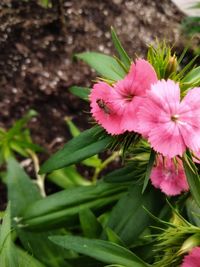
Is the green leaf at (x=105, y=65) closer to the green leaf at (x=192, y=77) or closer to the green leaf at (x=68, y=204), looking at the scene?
the green leaf at (x=192, y=77)

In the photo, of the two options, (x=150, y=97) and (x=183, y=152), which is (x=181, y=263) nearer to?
(x=183, y=152)

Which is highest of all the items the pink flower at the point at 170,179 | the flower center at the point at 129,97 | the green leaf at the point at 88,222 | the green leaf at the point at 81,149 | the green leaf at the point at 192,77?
the green leaf at the point at 192,77

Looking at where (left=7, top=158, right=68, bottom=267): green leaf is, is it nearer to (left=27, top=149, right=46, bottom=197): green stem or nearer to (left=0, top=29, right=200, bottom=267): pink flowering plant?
(left=0, top=29, right=200, bottom=267): pink flowering plant

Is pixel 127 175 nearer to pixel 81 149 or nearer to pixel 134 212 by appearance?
pixel 134 212

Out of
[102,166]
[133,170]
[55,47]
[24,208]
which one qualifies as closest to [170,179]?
[133,170]

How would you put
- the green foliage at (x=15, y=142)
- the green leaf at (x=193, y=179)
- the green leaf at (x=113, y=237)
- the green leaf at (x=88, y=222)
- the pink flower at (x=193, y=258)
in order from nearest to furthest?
1. the pink flower at (x=193, y=258)
2. the green leaf at (x=193, y=179)
3. the green leaf at (x=113, y=237)
4. the green leaf at (x=88, y=222)
5. the green foliage at (x=15, y=142)

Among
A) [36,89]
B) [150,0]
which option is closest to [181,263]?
[36,89]

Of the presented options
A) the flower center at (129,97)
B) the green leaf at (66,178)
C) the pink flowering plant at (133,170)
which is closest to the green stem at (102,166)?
the green leaf at (66,178)
